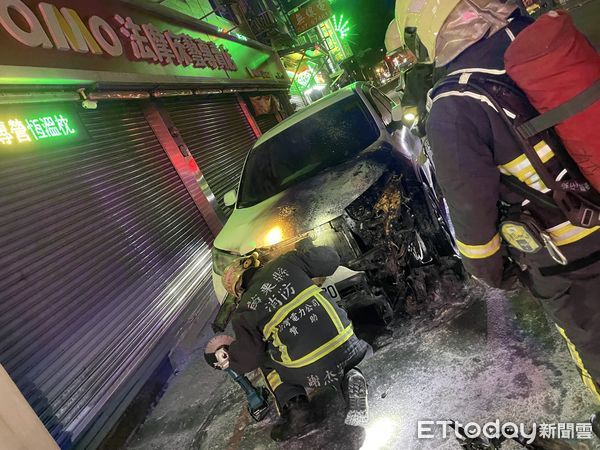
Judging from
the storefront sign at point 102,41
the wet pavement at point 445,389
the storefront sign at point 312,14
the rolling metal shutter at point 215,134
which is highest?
the storefront sign at point 312,14

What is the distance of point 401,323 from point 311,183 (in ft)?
4.99

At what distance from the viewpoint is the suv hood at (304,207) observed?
324 centimetres

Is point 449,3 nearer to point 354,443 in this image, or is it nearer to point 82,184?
point 354,443

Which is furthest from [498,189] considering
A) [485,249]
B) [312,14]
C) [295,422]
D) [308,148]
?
[312,14]

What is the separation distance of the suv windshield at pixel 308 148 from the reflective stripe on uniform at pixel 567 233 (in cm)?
257

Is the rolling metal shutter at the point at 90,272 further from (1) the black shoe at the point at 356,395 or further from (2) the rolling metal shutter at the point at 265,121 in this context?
(2) the rolling metal shutter at the point at 265,121

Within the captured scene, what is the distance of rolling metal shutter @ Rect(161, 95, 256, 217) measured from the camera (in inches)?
341

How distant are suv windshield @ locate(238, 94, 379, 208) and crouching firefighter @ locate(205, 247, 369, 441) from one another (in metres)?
1.65

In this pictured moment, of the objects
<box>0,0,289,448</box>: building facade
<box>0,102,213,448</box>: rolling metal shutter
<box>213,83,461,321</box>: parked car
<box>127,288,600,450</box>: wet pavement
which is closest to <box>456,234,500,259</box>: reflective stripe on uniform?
→ <box>127,288,600,450</box>: wet pavement

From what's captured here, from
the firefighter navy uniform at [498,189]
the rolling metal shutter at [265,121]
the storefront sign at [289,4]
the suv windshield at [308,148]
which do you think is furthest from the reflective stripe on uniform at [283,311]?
the storefront sign at [289,4]

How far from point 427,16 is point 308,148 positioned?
2.90m

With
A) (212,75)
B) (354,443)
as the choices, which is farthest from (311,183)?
(212,75)

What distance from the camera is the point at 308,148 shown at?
441cm

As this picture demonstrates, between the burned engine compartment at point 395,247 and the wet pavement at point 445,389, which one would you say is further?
the burned engine compartment at point 395,247
